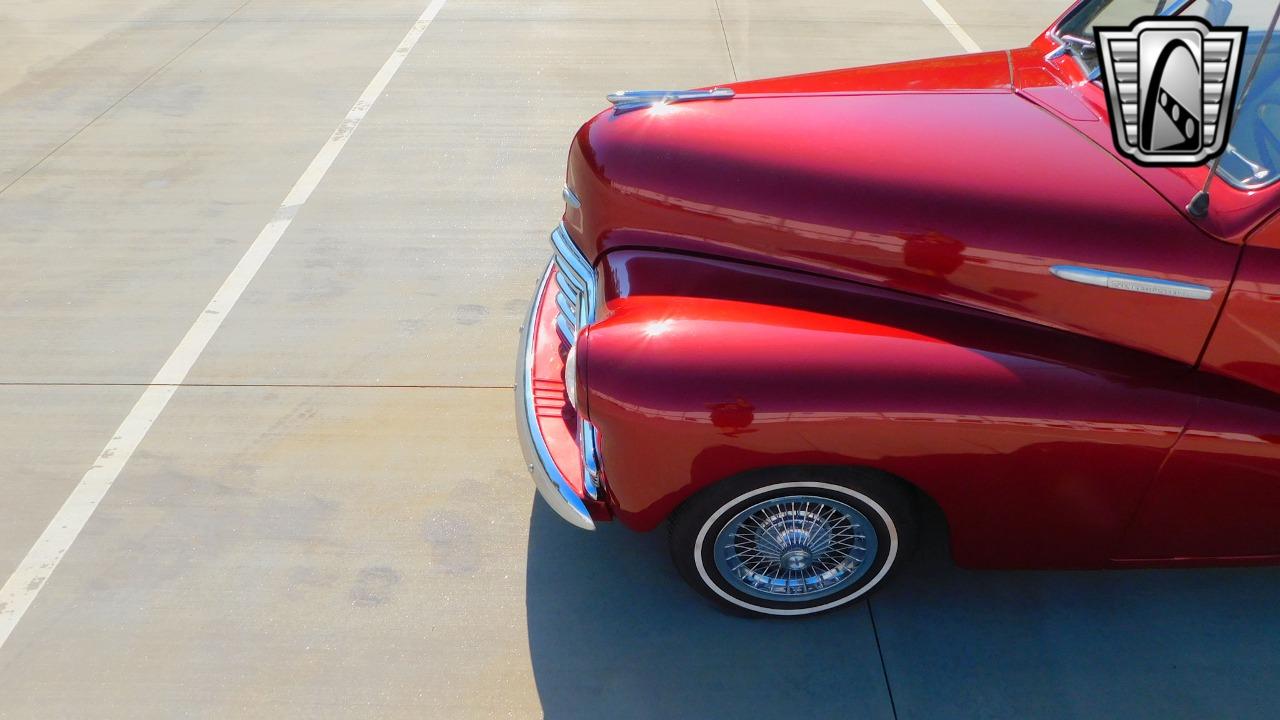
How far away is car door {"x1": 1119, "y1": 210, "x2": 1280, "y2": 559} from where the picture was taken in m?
2.67

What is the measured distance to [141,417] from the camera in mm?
4160

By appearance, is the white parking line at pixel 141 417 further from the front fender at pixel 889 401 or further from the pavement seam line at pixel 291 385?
the front fender at pixel 889 401

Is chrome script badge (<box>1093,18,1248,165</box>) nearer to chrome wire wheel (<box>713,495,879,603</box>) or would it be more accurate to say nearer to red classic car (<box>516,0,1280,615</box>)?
red classic car (<box>516,0,1280,615</box>)

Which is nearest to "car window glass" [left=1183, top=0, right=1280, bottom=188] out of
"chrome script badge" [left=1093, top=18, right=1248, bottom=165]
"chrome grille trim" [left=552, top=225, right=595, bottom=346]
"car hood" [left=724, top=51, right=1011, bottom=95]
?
"chrome script badge" [left=1093, top=18, right=1248, bottom=165]

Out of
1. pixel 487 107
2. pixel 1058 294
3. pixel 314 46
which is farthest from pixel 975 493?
pixel 314 46

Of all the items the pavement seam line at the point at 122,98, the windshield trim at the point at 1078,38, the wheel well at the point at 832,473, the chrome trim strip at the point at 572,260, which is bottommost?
the pavement seam line at the point at 122,98

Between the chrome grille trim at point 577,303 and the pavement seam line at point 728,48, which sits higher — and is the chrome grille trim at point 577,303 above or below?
above

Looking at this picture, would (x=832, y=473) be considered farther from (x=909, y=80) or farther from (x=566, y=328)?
(x=909, y=80)

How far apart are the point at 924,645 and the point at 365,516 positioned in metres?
1.96

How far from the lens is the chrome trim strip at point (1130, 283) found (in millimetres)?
2697

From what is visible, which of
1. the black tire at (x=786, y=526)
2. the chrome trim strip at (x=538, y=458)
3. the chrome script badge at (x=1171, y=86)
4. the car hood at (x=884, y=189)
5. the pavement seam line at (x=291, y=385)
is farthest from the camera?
the pavement seam line at (x=291, y=385)

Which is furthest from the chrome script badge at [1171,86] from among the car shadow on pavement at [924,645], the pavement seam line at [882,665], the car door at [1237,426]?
the pavement seam line at [882,665]

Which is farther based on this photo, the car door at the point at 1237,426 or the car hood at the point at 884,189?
the car hood at the point at 884,189

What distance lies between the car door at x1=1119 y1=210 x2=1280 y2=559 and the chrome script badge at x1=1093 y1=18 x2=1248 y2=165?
0.97ft
